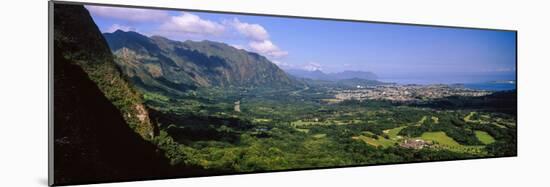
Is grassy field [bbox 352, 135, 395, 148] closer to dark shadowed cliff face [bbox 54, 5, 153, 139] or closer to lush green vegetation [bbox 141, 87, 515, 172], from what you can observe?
lush green vegetation [bbox 141, 87, 515, 172]

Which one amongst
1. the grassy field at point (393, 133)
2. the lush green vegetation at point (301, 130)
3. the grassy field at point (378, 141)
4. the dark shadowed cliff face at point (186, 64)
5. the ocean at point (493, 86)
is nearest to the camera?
the dark shadowed cliff face at point (186, 64)

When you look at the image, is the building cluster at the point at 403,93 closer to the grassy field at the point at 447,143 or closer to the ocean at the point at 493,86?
the ocean at the point at 493,86

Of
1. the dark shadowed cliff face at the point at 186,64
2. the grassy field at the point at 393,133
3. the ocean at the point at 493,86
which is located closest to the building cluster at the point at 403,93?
the ocean at the point at 493,86

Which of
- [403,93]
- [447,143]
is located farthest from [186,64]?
[447,143]

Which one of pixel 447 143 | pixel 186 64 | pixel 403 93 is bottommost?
pixel 447 143

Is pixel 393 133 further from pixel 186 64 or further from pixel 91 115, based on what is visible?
pixel 91 115
